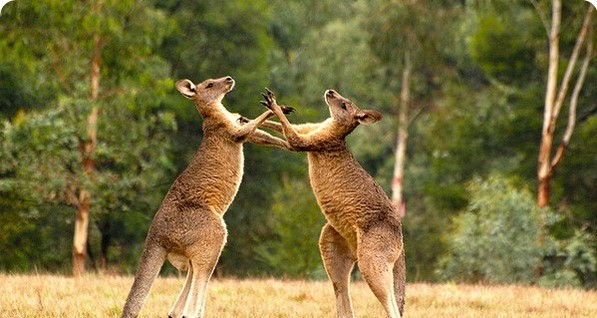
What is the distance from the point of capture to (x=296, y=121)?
1428 inches

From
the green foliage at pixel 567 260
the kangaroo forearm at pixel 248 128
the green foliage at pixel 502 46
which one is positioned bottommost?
the green foliage at pixel 567 260

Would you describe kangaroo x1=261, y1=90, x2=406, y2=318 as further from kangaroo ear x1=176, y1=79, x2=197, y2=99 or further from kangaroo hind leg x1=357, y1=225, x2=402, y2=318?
kangaroo ear x1=176, y1=79, x2=197, y2=99

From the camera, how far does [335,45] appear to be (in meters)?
43.2

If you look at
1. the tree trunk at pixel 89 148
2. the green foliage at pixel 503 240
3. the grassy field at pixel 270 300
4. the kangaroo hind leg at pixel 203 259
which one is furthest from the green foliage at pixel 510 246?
the kangaroo hind leg at pixel 203 259

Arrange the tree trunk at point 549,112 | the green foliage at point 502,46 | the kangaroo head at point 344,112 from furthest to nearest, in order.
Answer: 1. the green foliage at point 502,46
2. the tree trunk at point 549,112
3. the kangaroo head at point 344,112

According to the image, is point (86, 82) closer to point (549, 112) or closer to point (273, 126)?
point (549, 112)

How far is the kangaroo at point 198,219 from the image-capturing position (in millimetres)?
9883

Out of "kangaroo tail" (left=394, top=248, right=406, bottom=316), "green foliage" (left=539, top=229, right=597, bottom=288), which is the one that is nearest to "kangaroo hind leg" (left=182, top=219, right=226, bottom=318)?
"kangaroo tail" (left=394, top=248, right=406, bottom=316)

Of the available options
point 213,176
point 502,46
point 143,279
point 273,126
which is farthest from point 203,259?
point 502,46

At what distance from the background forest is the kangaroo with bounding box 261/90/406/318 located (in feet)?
41.5

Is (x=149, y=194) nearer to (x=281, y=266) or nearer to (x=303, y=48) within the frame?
(x=281, y=266)

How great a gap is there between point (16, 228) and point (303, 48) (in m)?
22.0

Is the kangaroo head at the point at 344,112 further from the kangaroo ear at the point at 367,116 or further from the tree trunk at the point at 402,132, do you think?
the tree trunk at the point at 402,132

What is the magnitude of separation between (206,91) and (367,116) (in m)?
1.68
